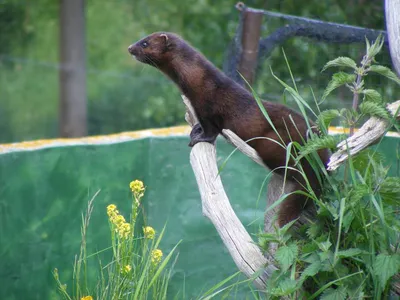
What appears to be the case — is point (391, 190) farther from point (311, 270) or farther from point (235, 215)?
point (235, 215)

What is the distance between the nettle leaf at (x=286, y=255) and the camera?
315 cm

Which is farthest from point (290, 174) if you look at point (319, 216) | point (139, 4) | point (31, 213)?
point (139, 4)

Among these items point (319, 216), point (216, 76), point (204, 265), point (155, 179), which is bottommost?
point (204, 265)

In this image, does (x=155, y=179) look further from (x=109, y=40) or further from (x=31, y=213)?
(x=109, y=40)

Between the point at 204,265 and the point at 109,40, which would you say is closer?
the point at 204,265

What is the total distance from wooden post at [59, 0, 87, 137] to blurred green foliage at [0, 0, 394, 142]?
2.88 feet

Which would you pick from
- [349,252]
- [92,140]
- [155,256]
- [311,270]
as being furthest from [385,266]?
[92,140]

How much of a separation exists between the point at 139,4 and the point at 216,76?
19.8ft

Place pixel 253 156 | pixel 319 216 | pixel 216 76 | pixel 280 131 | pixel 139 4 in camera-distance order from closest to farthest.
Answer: pixel 319 216, pixel 253 156, pixel 280 131, pixel 216 76, pixel 139 4

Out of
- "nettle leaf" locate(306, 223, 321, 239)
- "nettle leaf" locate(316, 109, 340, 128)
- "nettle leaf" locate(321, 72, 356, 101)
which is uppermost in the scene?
"nettle leaf" locate(321, 72, 356, 101)

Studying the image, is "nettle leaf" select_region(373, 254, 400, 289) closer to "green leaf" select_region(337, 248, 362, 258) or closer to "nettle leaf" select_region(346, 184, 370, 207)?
"green leaf" select_region(337, 248, 362, 258)

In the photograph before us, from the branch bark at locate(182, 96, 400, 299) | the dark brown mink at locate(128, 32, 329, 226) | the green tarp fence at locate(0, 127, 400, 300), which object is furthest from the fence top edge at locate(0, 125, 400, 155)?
the branch bark at locate(182, 96, 400, 299)

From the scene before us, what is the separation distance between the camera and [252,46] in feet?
17.8

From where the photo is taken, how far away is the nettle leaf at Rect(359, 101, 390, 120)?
3.22m
